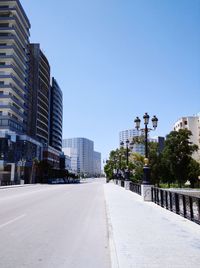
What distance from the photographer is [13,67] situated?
78250 millimetres

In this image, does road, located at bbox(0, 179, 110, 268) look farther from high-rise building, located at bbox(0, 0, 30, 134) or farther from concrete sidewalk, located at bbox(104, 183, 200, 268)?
high-rise building, located at bbox(0, 0, 30, 134)

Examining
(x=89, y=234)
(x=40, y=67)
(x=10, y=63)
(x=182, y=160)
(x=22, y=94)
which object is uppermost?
(x=40, y=67)

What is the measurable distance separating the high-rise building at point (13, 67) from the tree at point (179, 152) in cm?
4125

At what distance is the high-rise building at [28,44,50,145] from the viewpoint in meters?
103

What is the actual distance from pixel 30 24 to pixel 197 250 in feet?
332

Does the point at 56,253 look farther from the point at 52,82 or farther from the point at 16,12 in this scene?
the point at 52,82

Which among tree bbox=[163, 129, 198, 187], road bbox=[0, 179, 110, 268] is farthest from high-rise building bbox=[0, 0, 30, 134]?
road bbox=[0, 179, 110, 268]

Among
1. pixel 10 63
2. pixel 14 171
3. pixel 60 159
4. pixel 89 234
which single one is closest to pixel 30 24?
pixel 10 63

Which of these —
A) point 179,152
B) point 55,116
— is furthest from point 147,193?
point 55,116

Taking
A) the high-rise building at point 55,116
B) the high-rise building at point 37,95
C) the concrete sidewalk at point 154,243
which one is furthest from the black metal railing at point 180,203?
the high-rise building at point 55,116

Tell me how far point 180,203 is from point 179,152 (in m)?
41.6

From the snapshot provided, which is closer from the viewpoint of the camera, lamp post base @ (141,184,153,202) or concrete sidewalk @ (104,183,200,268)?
concrete sidewalk @ (104,183,200,268)

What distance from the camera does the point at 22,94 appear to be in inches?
3403

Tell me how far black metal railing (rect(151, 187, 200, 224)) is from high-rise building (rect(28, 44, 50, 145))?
87.2m
